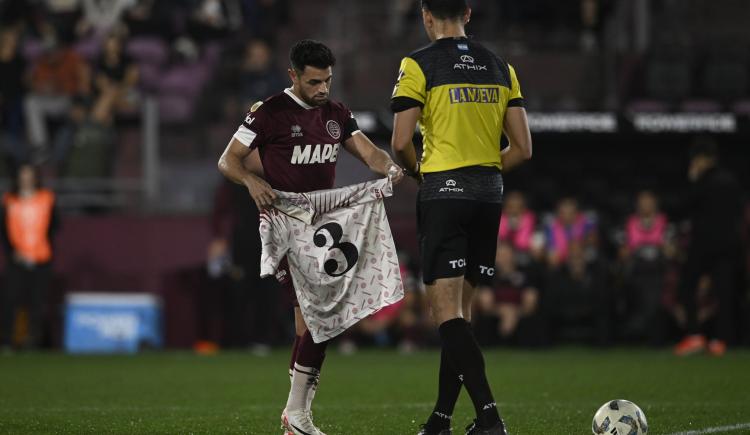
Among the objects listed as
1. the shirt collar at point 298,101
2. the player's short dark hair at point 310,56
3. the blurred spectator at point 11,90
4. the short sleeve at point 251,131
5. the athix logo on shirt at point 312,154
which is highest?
the blurred spectator at point 11,90

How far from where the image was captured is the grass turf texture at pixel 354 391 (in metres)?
7.63

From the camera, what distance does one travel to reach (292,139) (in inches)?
269

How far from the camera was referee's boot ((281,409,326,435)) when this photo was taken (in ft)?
22.2

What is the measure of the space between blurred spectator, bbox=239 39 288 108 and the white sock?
10.9 metres

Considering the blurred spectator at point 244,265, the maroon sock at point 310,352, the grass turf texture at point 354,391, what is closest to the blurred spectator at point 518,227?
the grass turf texture at point 354,391

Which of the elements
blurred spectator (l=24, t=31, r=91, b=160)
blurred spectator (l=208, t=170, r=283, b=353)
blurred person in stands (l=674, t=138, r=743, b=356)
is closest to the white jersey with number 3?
blurred person in stands (l=674, t=138, r=743, b=356)

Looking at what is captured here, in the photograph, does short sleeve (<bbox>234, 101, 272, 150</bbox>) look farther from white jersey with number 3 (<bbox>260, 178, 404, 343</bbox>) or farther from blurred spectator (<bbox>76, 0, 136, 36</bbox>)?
blurred spectator (<bbox>76, 0, 136, 36</bbox>)

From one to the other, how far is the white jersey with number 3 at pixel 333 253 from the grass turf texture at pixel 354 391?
88 cm

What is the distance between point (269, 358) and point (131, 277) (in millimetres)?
3403

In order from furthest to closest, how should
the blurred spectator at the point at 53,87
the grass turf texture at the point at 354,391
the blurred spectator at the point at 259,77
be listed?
1. the blurred spectator at the point at 53,87
2. the blurred spectator at the point at 259,77
3. the grass turf texture at the point at 354,391

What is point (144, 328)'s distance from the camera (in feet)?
53.8

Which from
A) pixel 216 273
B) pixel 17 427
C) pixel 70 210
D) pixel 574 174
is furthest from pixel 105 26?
pixel 17 427

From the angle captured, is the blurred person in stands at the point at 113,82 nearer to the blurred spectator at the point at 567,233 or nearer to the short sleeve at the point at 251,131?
the blurred spectator at the point at 567,233

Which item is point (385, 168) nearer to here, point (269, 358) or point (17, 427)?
point (17, 427)
